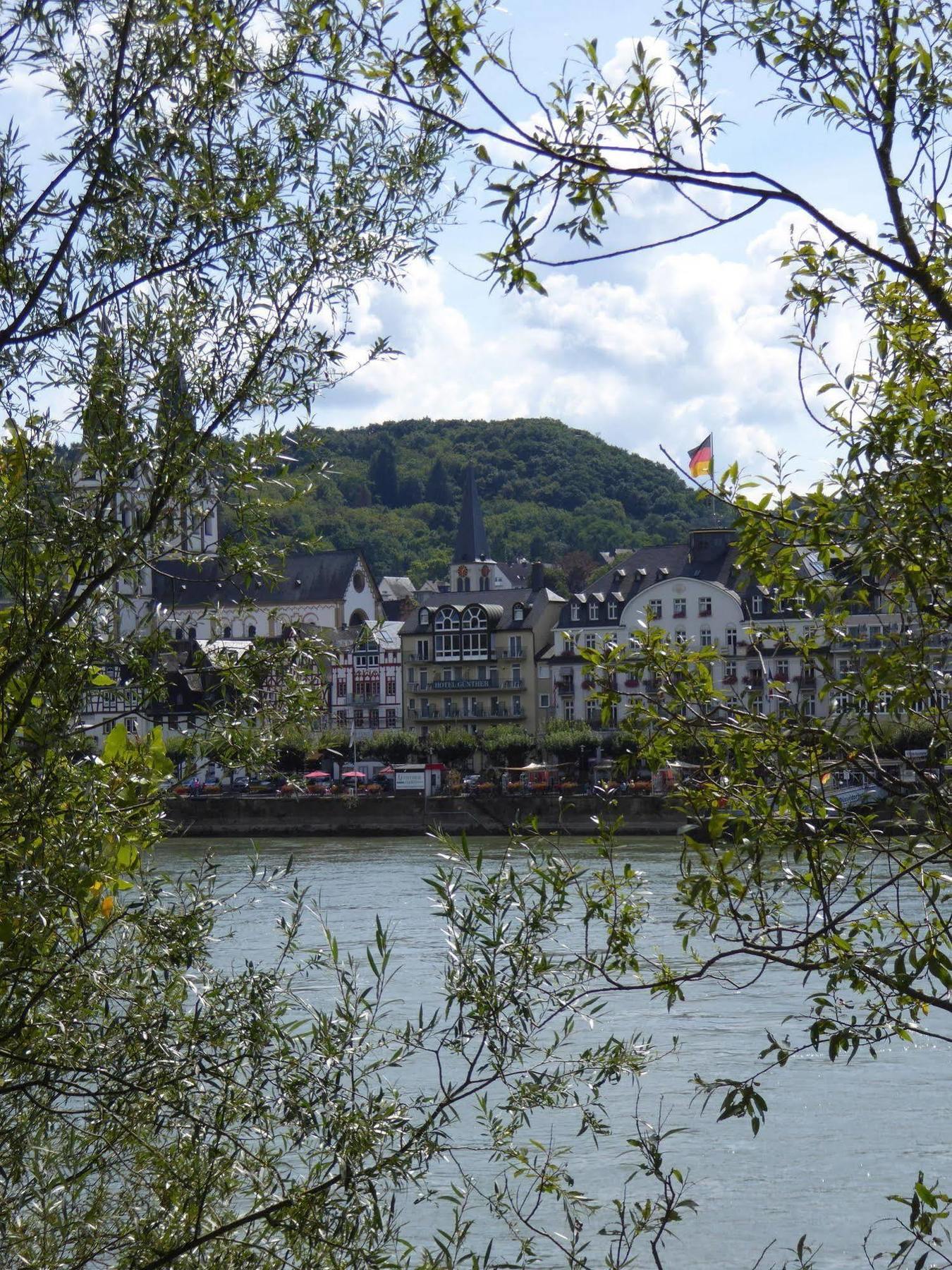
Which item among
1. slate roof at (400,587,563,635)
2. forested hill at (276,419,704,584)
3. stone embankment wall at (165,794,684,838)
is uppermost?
forested hill at (276,419,704,584)

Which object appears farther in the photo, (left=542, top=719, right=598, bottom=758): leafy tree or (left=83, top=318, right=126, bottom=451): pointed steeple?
(left=542, top=719, right=598, bottom=758): leafy tree

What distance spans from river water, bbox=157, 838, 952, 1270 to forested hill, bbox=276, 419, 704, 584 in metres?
110

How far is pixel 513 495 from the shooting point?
155000 millimetres

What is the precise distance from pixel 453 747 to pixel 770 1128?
6142 centimetres

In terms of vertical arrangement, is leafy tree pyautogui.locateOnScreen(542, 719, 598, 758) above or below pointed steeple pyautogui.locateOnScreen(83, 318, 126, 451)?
below

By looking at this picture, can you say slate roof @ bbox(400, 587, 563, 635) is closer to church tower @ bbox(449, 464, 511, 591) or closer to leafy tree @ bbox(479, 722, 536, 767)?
leafy tree @ bbox(479, 722, 536, 767)

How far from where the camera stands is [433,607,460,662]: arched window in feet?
268

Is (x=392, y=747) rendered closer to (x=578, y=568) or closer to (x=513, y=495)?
(x=578, y=568)

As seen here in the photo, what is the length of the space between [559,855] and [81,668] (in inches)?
56.4

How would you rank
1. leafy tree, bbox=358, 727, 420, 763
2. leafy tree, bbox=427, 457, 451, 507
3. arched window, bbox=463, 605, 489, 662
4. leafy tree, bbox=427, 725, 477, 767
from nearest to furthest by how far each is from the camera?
leafy tree, bbox=427, 725, 477, 767 < leafy tree, bbox=358, 727, 420, 763 < arched window, bbox=463, 605, 489, 662 < leafy tree, bbox=427, 457, 451, 507

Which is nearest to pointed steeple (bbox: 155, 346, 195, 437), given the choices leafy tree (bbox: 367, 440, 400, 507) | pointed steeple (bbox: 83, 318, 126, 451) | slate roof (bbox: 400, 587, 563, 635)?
pointed steeple (bbox: 83, 318, 126, 451)

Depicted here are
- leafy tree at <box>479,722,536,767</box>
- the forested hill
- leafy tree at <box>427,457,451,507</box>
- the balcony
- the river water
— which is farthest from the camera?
leafy tree at <box>427,457,451,507</box>

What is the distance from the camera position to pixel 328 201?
14.6 feet

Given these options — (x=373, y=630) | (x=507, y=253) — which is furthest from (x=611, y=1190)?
(x=507, y=253)
